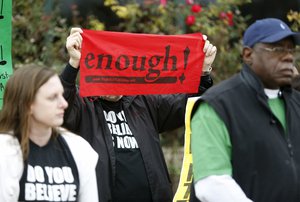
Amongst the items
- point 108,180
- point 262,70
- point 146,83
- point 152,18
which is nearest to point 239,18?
point 152,18

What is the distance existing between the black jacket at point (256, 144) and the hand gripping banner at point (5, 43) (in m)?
2.15

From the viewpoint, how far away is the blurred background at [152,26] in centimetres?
916

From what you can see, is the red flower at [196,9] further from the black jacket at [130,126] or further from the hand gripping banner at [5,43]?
the hand gripping banner at [5,43]

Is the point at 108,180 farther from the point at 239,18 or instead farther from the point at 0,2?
the point at 239,18

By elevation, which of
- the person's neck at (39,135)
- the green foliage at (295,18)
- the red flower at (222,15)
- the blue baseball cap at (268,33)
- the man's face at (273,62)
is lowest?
the person's neck at (39,135)

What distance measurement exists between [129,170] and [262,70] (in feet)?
5.14

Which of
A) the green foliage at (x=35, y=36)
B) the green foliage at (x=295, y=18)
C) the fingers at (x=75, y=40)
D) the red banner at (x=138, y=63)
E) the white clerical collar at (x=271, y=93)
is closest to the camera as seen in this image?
the white clerical collar at (x=271, y=93)

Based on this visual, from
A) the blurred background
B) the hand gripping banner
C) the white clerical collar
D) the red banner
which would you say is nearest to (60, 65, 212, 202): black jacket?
the red banner

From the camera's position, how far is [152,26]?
372 inches

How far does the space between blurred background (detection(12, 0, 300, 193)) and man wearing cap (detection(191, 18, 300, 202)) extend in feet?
14.9

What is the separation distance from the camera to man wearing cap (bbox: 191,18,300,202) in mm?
4338

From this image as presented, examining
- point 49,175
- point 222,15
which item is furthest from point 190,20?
point 49,175

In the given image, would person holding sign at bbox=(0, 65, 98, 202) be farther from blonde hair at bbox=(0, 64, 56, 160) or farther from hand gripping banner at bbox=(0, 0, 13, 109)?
hand gripping banner at bbox=(0, 0, 13, 109)

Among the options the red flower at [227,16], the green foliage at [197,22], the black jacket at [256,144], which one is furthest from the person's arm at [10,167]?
the red flower at [227,16]
